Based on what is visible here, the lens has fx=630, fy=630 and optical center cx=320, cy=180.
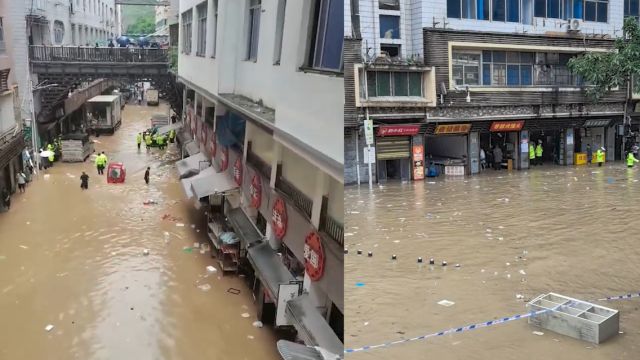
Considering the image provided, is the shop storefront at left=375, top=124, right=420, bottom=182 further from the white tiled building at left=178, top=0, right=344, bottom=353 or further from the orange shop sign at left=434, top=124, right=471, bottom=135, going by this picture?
the white tiled building at left=178, top=0, right=344, bottom=353

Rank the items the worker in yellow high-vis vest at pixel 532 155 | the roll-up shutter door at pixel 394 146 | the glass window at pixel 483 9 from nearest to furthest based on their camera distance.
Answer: the glass window at pixel 483 9, the roll-up shutter door at pixel 394 146, the worker in yellow high-vis vest at pixel 532 155

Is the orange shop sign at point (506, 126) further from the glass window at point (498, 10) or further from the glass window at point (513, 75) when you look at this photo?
the glass window at point (498, 10)

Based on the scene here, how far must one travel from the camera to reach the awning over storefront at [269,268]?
5753 millimetres

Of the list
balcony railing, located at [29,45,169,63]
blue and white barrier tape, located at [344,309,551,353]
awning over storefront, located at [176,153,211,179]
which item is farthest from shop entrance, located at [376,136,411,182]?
blue and white barrier tape, located at [344,309,551,353]

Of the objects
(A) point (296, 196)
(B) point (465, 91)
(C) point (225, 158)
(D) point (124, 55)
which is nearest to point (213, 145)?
(C) point (225, 158)

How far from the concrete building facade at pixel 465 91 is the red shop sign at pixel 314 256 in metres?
2.48

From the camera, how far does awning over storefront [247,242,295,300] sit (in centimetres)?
575

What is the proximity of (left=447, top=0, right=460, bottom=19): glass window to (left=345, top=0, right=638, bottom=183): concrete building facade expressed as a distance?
27mm

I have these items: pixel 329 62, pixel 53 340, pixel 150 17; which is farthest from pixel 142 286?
pixel 150 17

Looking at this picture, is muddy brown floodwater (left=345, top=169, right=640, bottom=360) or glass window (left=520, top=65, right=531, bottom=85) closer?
muddy brown floodwater (left=345, top=169, right=640, bottom=360)

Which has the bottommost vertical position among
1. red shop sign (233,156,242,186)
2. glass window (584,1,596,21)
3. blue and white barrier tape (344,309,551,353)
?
blue and white barrier tape (344,309,551,353)

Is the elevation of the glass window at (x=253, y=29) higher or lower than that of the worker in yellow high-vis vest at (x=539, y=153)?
higher

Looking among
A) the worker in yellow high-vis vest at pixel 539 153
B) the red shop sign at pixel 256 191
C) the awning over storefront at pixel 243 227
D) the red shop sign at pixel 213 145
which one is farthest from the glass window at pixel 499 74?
the red shop sign at pixel 256 191

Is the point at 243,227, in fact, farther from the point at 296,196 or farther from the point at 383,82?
the point at 383,82
